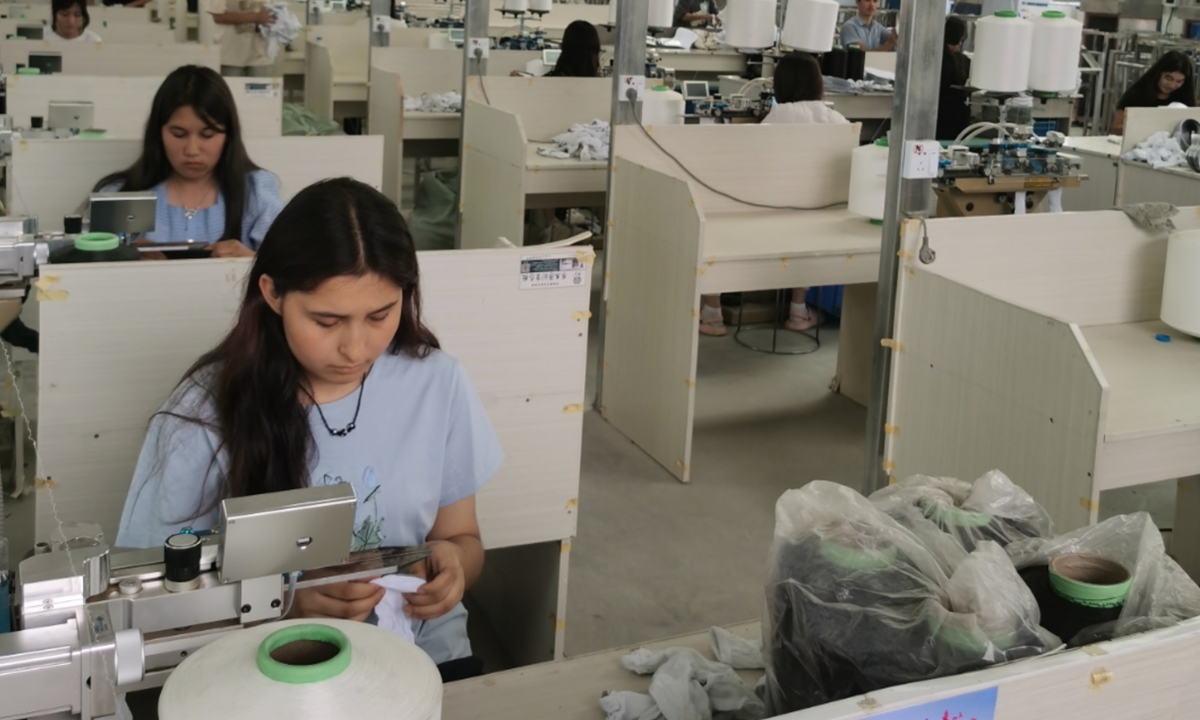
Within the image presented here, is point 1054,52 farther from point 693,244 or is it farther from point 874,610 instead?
point 874,610

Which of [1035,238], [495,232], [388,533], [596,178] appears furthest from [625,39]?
[388,533]

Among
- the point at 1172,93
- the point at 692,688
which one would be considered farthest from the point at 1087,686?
the point at 1172,93

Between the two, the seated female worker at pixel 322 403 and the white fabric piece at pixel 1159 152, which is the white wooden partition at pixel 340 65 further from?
the seated female worker at pixel 322 403

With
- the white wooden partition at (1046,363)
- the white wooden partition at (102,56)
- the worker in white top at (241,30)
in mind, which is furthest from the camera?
the worker in white top at (241,30)

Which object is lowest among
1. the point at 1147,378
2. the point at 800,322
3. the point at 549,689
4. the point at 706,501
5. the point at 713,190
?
the point at 706,501

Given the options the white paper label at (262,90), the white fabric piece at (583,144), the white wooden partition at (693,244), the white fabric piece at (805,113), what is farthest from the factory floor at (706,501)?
the white paper label at (262,90)

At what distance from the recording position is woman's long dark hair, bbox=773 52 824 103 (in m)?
4.57

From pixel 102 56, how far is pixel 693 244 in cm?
336

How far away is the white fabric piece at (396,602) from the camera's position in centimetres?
138

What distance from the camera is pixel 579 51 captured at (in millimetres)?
5258

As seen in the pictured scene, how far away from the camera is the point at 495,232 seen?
15.1ft

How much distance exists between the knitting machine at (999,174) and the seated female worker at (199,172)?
5.80 ft

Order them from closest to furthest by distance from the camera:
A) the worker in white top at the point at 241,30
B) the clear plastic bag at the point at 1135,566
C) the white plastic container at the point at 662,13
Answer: the clear plastic bag at the point at 1135,566, the white plastic container at the point at 662,13, the worker in white top at the point at 241,30

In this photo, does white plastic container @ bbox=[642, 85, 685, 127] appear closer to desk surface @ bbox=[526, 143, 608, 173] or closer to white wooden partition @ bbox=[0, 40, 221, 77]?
desk surface @ bbox=[526, 143, 608, 173]
